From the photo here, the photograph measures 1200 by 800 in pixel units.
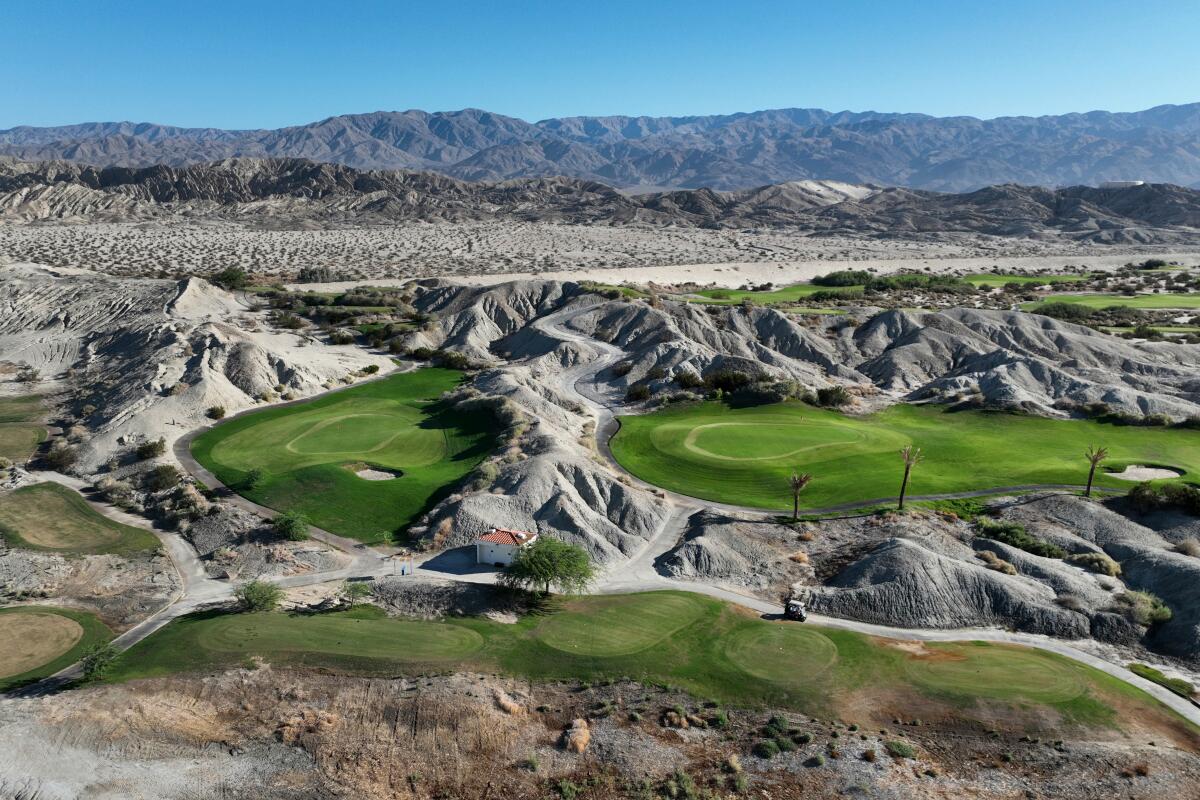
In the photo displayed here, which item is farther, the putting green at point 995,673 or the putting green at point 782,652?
the putting green at point 782,652

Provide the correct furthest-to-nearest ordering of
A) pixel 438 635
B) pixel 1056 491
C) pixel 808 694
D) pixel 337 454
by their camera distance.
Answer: pixel 337 454
pixel 1056 491
pixel 438 635
pixel 808 694

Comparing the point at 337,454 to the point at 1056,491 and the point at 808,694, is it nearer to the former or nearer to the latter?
the point at 808,694

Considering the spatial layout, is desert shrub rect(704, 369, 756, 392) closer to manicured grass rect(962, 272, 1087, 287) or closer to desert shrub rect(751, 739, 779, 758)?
desert shrub rect(751, 739, 779, 758)

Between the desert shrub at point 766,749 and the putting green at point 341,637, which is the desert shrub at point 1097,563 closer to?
the desert shrub at point 766,749

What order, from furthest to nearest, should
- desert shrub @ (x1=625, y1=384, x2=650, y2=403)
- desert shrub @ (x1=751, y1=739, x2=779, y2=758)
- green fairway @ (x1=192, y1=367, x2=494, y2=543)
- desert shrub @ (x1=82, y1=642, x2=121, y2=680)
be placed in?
1. desert shrub @ (x1=625, y1=384, x2=650, y2=403)
2. green fairway @ (x1=192, y1=367, x2=494, y2=543)
3. desert shrub @ (x1=82, y1=642, x2=121, y2=680)
4. desert shrub @ (x1=751, y1=739, x2=779, y2=758)

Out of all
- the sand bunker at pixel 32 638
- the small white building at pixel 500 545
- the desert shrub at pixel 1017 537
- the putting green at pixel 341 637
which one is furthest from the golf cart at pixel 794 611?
the sand bunker at pixel 32 638

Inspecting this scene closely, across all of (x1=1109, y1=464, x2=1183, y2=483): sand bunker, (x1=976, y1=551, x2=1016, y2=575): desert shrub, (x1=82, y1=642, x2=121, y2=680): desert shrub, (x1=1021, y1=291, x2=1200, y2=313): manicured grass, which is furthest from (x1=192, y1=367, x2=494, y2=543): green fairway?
(x1=1021, y1=291, x2=1200, y2=313): manicured grass

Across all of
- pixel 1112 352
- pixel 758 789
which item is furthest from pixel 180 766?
pixel 1112 352
